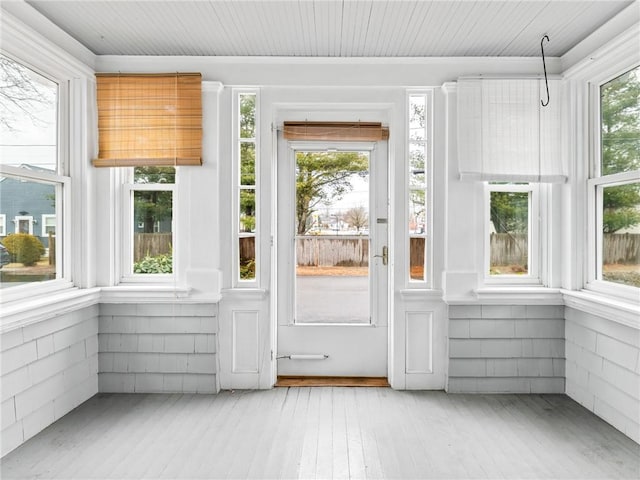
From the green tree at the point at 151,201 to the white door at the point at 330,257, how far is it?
85 centimetres

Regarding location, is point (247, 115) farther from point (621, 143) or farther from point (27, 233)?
point (621, 143)

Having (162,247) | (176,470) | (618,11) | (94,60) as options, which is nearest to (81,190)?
(162,247)

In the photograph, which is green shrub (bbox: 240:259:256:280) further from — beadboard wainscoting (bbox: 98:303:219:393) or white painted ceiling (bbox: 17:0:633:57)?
white painted ceiling (bbox: 17:0:633:57)

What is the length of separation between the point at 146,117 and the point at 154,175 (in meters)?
→ 0.43

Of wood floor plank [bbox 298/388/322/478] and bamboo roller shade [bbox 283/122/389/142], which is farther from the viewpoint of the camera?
bamboo roller shade [bbox 283/122/389/142]

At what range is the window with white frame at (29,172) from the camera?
8.26 ft

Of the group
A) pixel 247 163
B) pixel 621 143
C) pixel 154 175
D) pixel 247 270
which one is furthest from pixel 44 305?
pixel 621 143

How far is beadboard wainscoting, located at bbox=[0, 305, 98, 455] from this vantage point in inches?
94.0

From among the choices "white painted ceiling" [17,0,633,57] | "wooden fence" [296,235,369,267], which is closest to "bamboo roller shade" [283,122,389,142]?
"white painted ceiling" [17,0,633,57]

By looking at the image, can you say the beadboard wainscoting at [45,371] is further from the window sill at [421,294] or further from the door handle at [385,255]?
the window sill at [421,294]

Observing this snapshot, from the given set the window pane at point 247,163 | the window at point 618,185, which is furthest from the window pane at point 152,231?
the window at point 618,185

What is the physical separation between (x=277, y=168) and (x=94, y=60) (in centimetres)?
155

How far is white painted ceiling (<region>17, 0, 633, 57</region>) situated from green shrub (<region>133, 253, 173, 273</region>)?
4.99 ft

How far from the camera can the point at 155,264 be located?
334 cm
